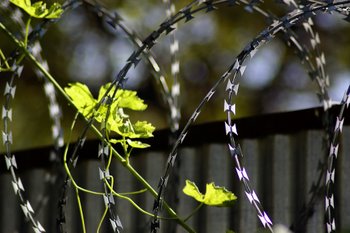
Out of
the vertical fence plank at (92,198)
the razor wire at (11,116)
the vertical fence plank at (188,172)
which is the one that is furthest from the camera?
the vertical fence plank at (92,198)

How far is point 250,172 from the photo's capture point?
2941 mm

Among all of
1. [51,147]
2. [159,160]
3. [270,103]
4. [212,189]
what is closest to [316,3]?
[212,189]

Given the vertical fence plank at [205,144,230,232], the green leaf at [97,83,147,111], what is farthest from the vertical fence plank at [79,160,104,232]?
the green leaf at [97,83,147,111]

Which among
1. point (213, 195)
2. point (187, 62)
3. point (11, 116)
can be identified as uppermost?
point (187, 62)

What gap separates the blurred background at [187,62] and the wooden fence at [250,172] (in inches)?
114

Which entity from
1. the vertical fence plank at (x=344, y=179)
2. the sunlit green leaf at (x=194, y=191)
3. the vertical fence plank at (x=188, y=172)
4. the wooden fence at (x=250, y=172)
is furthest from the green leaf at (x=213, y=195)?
the vertical fence plank at (x=188, y=172)

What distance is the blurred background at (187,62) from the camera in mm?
6388

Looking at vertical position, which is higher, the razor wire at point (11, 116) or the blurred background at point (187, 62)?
the blurred background at point (187, 62)

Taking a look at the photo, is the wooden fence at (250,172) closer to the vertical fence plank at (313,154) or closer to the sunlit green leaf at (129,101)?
the vertical fence plank at (313,154)

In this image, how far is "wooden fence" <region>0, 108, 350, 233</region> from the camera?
106 inches

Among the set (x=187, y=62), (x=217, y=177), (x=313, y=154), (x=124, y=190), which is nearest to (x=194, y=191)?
(x=313, y=154)

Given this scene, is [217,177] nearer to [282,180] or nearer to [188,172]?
[188,172]

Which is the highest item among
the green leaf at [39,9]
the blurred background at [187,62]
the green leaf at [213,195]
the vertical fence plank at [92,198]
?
the blurred background at [187,62]

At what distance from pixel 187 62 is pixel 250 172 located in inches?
149
